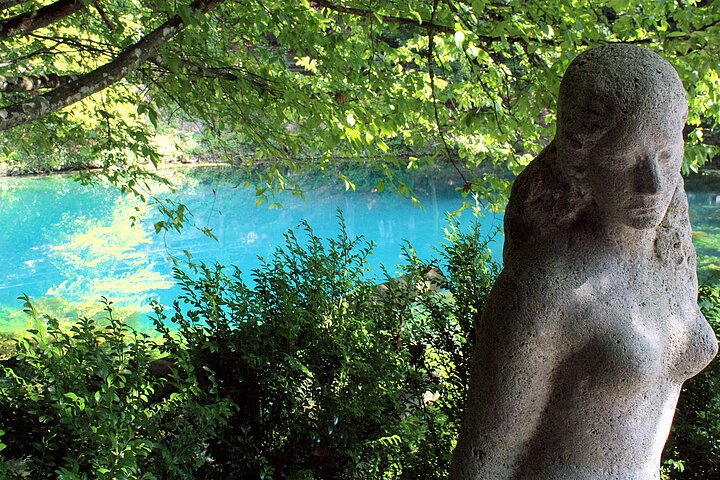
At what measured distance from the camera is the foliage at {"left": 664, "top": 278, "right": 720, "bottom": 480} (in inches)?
150

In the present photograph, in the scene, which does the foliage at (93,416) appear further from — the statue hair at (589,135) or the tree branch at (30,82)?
the statue hair at (589,135)

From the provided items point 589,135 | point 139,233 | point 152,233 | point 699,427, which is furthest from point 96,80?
point 139,233

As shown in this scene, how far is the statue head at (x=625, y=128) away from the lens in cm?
134

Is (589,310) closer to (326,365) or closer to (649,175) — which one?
(649,175)

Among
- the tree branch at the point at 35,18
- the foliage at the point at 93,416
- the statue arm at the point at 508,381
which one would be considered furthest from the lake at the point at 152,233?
the statue arm at the point at 508,381

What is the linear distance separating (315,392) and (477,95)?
10.9 feet

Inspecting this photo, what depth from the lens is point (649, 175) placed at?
1369 mm

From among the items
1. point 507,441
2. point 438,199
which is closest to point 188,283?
point 507,441

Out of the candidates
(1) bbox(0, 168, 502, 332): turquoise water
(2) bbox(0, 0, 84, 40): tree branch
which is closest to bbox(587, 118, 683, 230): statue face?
(2) bbox(0, 0, 84, 40): tree branch

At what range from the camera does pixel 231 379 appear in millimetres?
3578

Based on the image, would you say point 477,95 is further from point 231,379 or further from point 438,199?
point 438,199

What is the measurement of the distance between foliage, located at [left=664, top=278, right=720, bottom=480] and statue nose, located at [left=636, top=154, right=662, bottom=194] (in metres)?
2.97

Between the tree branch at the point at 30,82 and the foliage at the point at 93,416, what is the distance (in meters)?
1.77

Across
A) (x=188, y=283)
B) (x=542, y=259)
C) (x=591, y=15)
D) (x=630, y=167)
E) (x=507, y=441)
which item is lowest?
(x=507, y=441)
